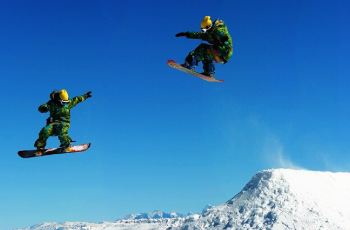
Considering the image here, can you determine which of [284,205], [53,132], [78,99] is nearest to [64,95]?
[78,99]

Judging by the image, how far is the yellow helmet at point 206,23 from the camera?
49.9 ft

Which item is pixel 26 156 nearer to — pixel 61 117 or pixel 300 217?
pixel 61 117

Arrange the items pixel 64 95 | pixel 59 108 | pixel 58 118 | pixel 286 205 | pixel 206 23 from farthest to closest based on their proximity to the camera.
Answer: pixel 286 205
pixel 58 118
pixel 59 108
pixel 206 23
pixel 64 95

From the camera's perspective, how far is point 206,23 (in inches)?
598

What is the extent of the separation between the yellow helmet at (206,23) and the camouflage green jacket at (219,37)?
19 centimetres

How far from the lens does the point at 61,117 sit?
1547 centimetres

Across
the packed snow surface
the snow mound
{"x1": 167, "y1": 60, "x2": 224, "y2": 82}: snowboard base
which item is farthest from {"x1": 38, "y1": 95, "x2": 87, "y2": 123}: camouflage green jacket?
the snow mound

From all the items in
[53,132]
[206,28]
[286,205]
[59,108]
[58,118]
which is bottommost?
[53,132]

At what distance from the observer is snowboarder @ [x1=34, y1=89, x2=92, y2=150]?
49.8 feet

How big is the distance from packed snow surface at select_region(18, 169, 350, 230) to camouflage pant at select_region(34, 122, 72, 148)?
37447 mm

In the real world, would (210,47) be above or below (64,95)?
above

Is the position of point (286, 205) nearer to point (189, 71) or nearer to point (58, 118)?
point (189, 71)

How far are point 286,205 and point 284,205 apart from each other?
223 millimetres

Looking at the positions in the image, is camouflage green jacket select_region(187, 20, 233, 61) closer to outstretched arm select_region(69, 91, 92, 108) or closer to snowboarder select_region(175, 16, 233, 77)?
snowboarder select_region(175, 16, 233, 77)
